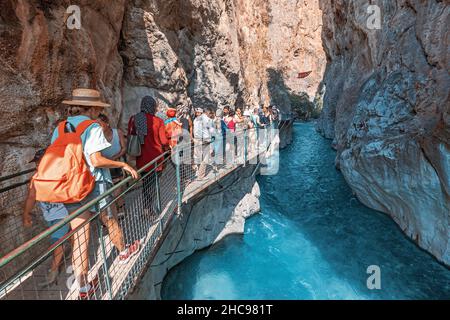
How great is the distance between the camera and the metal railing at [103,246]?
7.94 ft

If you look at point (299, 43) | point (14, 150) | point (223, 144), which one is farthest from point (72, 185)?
point (299, 43)

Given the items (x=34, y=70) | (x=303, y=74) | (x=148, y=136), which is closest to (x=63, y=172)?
(x=148, y=136)

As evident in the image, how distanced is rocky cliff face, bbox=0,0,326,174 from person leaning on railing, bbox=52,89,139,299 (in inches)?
79.6

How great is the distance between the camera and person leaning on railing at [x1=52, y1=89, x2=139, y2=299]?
2.66 m

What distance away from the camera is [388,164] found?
783cm

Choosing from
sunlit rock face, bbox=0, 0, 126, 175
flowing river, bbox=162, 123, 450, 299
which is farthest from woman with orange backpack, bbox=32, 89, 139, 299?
flowing river, bbox=162, 123, 450, 299

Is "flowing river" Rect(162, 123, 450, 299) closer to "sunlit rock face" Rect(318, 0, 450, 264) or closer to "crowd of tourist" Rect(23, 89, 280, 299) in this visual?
"sunlit rock face" Rect(318, 0, 450, 264)

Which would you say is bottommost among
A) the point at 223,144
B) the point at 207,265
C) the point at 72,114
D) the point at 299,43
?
the point at 207,265

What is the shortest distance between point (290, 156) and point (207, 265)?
558 inches

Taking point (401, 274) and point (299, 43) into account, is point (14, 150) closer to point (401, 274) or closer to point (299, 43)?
point (401, 274)

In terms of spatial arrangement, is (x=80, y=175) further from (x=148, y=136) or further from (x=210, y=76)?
(x=210, y=76)

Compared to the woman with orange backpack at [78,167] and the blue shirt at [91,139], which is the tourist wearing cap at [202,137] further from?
the blue shirt at [91,139]

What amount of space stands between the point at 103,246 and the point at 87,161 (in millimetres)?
987
